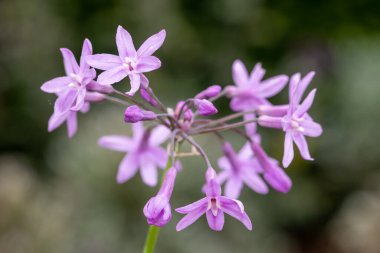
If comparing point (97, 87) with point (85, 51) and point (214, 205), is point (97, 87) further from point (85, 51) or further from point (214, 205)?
point (214, 205)

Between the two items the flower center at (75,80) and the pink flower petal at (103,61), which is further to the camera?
the flower center at (75,80)

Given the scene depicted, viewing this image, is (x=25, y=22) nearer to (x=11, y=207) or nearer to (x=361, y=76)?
(x=11, y=207)

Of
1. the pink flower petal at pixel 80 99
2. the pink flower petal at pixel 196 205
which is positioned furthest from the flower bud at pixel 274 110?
the pink flower petal at pixel 80 99

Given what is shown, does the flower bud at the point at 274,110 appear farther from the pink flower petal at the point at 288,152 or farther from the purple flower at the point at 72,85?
the purple flower at the point at 72,85

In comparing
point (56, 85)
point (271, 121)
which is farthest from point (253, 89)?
point (56, 85)

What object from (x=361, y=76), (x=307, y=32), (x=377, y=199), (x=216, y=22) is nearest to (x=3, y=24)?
(x=216, y=22)

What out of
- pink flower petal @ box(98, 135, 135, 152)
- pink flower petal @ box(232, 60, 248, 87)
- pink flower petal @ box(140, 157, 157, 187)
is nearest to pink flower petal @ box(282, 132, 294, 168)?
pink flower petal @ box(232, 60, 248, 87)
